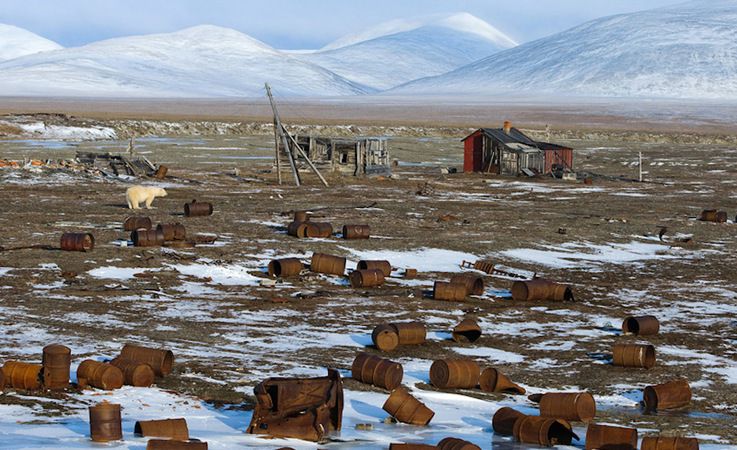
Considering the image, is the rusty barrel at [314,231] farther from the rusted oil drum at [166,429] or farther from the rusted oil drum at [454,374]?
the rusted oil drum at [166,429]

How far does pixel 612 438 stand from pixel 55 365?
6429 millimetres

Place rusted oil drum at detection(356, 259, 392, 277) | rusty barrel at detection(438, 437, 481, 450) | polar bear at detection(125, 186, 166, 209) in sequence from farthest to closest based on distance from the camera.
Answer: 1. polar bear at detection(125, 186, 166, 209)
2. rusted oil drum at detection(356, 259, 392, 277)
3. rusty barrel at detection(438, 437, 481, 450)

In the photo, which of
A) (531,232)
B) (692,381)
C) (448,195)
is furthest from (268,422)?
(448,195)

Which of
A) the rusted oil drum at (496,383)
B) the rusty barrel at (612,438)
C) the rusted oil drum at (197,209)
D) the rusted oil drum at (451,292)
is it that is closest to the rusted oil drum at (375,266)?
the rusted oil drum at (451,292)

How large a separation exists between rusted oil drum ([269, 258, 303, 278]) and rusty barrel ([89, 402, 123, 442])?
36.9ft

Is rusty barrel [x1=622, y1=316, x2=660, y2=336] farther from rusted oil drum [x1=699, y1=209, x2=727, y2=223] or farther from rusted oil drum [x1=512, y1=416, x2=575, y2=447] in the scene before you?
rusted oil drum [x1=699, y1=209, x2=727, y2=223]

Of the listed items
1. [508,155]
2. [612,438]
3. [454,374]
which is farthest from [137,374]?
[508,155]

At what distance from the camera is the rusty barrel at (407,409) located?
1255 cm

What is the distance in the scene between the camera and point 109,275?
21781 mm

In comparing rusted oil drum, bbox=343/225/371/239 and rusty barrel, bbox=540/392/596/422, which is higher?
rusted oil drum, bbox=343/225/371/239

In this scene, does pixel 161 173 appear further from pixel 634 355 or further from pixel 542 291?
pixel 634 355

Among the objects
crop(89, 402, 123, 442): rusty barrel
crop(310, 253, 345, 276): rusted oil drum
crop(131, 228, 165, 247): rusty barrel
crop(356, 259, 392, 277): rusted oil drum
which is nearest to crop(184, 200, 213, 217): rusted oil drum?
crop(131, 228, 165, 247): rusty barrel

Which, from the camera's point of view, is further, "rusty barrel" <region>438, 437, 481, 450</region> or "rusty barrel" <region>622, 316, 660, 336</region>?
"rusty barrel" <region>622, 316, 660, 336</region>

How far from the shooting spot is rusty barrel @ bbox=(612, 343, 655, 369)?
1564cm
